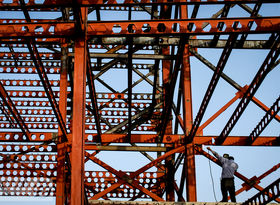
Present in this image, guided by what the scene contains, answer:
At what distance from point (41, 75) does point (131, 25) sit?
2.74 metres

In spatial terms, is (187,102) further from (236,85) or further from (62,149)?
(62,149)

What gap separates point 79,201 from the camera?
994 cm

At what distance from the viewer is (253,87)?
1341 centimetres

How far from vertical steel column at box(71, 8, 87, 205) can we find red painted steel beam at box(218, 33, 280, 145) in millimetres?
4734

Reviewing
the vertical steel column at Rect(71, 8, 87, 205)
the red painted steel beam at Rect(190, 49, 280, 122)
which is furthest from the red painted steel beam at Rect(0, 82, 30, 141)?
the red painted steel beam at Rect(190, 49, 280, 122)

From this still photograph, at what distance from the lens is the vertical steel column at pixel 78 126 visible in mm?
10031

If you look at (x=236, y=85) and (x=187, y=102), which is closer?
(x=187, y=102)

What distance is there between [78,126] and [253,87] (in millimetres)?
5636

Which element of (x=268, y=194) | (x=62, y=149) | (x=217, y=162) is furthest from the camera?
(x=217, y=162)

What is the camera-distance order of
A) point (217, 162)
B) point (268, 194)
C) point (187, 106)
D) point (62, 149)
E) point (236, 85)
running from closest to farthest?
1. point (268, 194)
2. point (187, 106)
3. point (62, 149)
4. point (236, 85)
5. point (217, 162)

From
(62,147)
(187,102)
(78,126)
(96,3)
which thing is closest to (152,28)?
(96,3)

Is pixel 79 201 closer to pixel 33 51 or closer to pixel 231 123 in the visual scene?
pixel 33 51

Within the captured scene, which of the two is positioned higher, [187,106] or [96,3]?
[96,3]

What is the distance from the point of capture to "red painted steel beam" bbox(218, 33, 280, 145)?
1153cm
